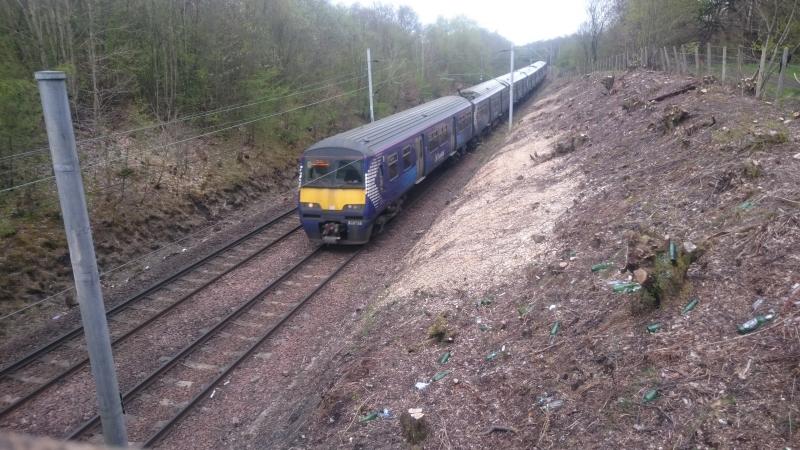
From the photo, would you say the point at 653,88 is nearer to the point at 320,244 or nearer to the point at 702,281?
the point at 320,244

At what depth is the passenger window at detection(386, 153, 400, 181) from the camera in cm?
1468

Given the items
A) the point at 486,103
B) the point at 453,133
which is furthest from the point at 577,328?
the point at 486,103

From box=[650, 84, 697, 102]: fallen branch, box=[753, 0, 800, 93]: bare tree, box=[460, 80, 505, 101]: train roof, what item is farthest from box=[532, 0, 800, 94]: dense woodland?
box=[460, 80, 505, 101]: train roof

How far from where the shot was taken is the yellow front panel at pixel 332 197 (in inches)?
538

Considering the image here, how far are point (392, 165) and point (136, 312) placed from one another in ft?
23.8

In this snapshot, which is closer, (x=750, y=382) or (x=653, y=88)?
(x=750, y=382)

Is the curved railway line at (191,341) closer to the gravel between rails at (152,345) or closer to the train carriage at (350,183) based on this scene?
the gravel between rails at (152,345)

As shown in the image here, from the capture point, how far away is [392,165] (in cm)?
1498

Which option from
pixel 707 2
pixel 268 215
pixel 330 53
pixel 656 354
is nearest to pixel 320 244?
Result: pixel 268 215

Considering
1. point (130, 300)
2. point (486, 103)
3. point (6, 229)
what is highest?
point (486, 103)

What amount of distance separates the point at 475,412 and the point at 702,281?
9.25 feet

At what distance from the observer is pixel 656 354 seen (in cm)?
521

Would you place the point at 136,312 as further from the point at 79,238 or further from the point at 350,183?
the point at 79,238

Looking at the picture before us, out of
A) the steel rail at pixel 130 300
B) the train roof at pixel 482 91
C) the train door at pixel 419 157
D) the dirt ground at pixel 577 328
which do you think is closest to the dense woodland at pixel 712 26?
the dirt ground at pixel 577 328
